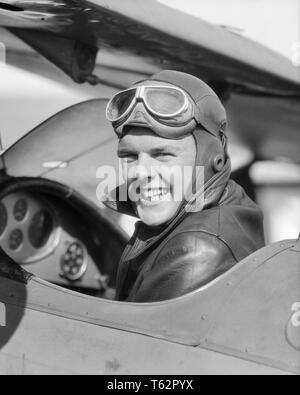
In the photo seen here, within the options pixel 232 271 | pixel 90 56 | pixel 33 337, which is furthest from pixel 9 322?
pixel 90 56

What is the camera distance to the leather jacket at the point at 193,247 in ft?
7.03

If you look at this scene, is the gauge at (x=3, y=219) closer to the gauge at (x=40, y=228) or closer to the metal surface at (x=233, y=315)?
the gauge at (x=40, y=228)

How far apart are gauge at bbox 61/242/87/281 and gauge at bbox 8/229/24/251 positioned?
0.27 meters

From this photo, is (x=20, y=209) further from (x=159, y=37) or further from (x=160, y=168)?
(x=160, y=168)

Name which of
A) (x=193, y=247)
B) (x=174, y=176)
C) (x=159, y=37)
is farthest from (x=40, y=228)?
(x=193, y=247)

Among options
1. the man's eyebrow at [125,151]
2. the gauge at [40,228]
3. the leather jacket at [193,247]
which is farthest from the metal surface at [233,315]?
the gauge at [40,228]

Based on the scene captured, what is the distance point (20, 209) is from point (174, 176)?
136 centimetres

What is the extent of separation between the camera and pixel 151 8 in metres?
3.09

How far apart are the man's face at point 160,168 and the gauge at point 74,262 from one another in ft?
4.50

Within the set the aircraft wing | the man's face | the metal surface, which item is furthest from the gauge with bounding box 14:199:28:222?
the metal surface

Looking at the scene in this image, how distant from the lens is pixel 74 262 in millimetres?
3701
